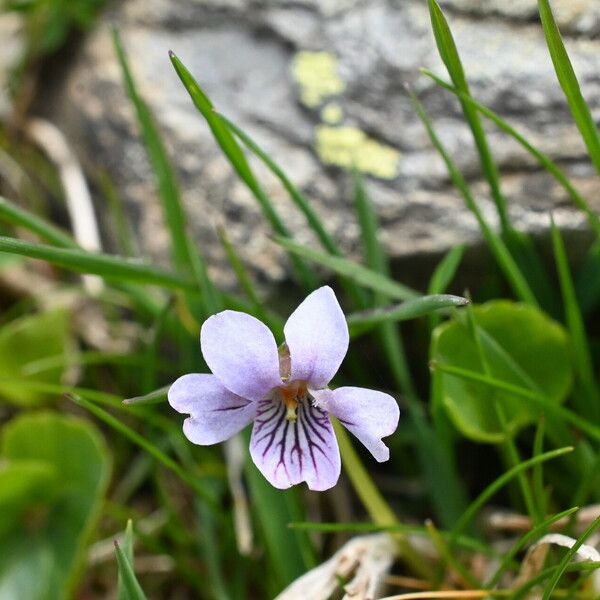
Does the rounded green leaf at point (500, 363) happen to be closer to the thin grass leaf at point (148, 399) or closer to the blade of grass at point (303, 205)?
the blade of grass at point (303, 205)

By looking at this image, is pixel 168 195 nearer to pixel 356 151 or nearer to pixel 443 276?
pixel 356 151

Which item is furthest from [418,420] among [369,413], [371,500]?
[369,413]

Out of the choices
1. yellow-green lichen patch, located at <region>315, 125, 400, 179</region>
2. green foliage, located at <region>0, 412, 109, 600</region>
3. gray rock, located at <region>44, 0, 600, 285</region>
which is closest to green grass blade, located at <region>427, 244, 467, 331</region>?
gray rock, located at <region>44, 0, 600, 285</region>

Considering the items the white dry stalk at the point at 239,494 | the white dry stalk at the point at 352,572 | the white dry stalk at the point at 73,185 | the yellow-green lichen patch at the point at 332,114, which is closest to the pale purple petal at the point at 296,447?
the white dry stalk at the point at 352,572

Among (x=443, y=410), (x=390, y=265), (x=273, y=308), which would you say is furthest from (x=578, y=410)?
(x=273, y=308)

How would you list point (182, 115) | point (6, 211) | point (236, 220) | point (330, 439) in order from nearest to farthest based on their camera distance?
point (330, 439) < point (6, 211) < point (236, 220) < point (182, 115)

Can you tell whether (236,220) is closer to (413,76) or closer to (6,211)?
(413,76)
